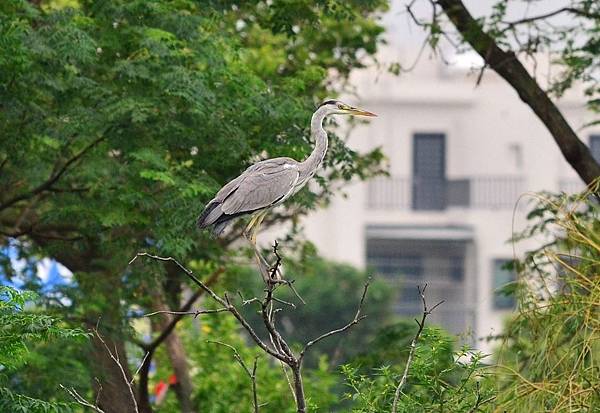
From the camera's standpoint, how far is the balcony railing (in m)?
48.3

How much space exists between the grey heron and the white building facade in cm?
3312

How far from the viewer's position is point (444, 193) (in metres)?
49.3

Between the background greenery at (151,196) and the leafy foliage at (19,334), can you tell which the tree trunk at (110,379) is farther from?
the leafy foliage at (19,334)

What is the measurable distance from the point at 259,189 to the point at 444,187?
130 ft

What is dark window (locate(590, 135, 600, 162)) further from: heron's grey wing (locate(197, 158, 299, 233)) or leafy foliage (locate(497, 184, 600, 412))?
heron's grey wing (locate(197, 158, 299, 233))

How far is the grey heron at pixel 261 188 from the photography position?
10016 millimetres

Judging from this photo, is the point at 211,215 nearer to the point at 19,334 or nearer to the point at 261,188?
the point at 261,188

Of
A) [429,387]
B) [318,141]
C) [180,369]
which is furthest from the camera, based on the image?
[180,369]

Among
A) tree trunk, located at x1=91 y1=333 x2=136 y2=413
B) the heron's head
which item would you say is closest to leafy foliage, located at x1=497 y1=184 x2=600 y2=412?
the heron's head

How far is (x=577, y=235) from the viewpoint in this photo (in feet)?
35.7

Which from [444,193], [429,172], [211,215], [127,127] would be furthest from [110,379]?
[444,193]

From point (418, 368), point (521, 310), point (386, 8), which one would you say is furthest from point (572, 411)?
point (386, 8)

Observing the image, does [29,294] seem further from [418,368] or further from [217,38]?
[217,38]

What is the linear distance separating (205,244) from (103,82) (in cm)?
150
